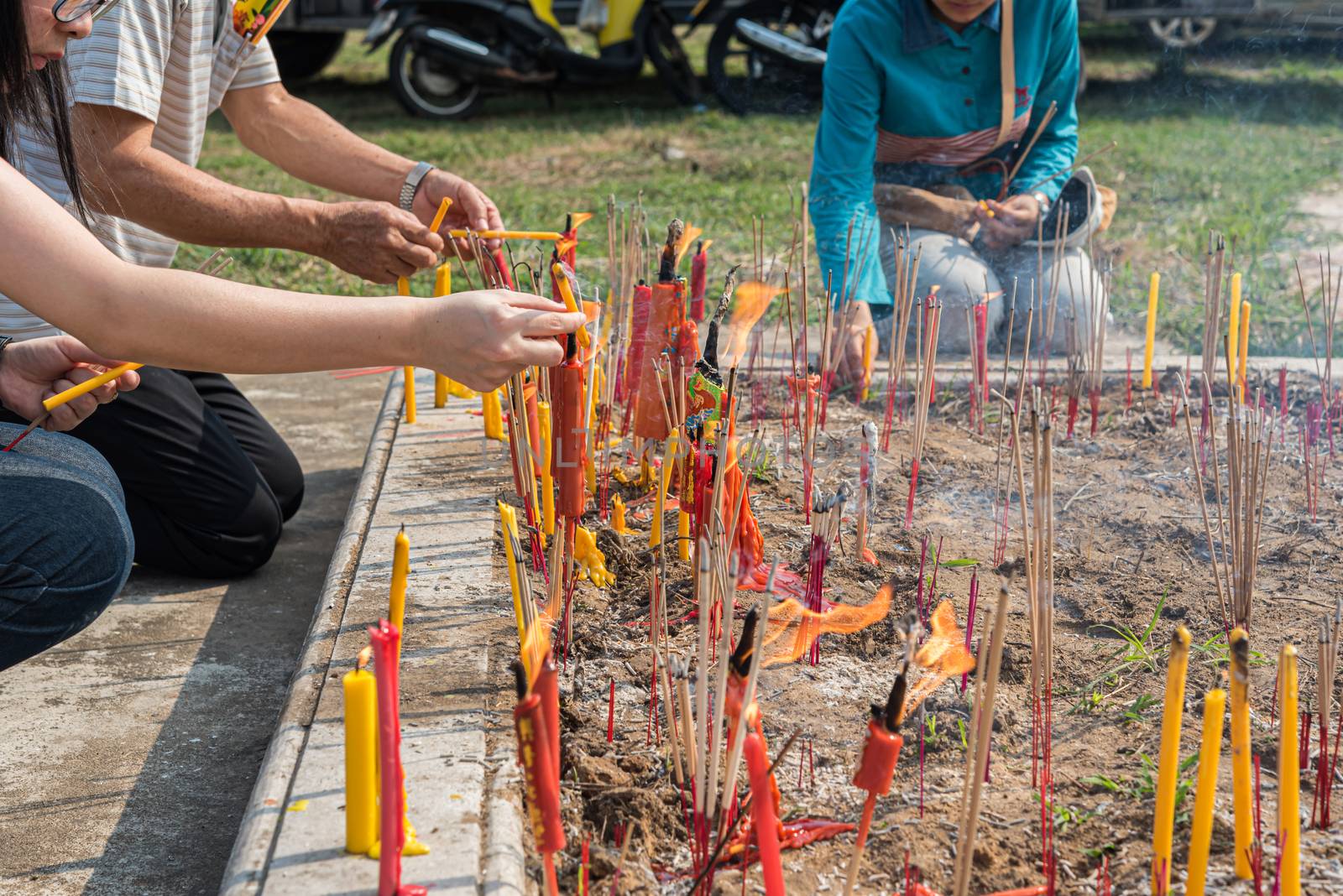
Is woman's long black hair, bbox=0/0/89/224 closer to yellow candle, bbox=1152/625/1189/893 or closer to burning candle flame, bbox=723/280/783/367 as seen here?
burning candle flame, bbox=723/280/783/367

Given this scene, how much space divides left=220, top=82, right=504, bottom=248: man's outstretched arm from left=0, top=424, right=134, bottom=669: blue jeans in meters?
1.05

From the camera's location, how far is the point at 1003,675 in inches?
85.7

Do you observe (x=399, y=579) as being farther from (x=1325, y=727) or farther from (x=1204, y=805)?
(x=1325, y=727)

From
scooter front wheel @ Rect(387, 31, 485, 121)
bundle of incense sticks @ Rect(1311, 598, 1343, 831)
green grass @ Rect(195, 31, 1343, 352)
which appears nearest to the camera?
bundle of incense sticks @ Rect(1311, 598, 1343, 831)

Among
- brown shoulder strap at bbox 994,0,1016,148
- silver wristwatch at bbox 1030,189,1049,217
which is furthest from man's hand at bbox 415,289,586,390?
silver wristwatch at bbox 1030,189,1049,217

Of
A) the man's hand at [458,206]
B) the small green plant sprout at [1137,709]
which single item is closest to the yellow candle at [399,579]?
the small green plant sprout at [1137,709]

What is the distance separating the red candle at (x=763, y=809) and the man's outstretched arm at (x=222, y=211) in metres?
1.43

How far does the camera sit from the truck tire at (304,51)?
34.9 ft

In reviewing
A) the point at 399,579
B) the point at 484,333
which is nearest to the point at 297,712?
the point at 399,579

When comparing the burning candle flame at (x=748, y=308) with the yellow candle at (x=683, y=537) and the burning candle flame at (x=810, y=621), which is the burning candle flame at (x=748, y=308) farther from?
the burning candle flame at (x=810, y=621)

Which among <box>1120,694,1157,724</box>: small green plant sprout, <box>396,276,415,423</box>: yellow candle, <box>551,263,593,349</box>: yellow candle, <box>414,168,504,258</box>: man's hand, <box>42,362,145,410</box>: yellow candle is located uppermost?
<box>414,168,504,258</box>: man's hand

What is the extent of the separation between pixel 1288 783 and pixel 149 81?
2.39 m

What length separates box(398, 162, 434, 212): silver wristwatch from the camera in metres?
2.94

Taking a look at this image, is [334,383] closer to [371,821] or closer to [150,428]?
[150,428]
